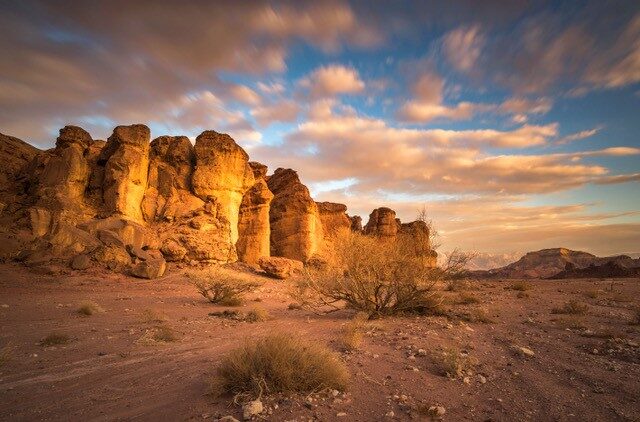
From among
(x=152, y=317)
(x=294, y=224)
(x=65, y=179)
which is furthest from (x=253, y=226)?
(x=152, y=317)

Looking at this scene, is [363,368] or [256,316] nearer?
[363,368]

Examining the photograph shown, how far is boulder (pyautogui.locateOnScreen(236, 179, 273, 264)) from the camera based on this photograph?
30.5m

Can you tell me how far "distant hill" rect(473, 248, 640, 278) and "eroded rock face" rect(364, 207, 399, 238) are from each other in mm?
14935

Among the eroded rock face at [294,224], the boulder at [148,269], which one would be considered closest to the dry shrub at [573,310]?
the boulder at [148,269]

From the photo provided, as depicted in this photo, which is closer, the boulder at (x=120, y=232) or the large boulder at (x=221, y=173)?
the boulder at (x=120, y=232)

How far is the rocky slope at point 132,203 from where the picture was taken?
18516 millimetres

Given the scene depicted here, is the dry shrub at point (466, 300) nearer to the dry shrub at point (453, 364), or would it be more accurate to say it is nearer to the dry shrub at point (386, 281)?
the dry shrub at point (386, 281)

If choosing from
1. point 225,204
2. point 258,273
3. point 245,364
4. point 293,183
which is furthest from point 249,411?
point 293,183

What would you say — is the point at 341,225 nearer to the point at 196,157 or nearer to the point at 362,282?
the point at 196,157

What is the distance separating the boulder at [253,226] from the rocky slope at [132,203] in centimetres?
9

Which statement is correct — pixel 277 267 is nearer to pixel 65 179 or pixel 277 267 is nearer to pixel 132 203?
pixel 132 203

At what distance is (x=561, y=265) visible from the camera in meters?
58.2

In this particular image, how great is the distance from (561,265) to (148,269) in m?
65.5

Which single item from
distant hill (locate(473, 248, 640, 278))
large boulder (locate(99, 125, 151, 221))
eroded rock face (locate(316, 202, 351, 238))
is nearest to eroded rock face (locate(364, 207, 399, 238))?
eroded rock face (locate(316, 202, 351, 238))
